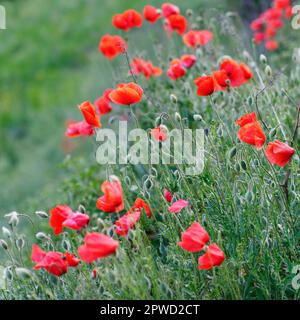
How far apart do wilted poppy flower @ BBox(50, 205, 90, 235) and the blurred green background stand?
9.85ft

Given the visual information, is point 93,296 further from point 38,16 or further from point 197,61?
point 38,16

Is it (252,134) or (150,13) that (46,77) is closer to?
(150,13)

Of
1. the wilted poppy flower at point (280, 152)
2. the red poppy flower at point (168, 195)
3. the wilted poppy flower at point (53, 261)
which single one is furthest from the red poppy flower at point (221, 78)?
the wilted poppy flower at point (53, 261)

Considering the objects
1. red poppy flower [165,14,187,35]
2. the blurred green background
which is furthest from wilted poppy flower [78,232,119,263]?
the blurred green background

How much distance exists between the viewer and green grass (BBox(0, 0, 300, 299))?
8.78 ft

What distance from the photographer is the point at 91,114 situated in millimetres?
3035

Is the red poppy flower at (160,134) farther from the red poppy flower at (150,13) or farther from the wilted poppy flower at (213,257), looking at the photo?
the red poppy flower at (150,13)

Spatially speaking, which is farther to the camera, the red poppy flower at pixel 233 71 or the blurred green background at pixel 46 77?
the blurred green background at pixel 46 77

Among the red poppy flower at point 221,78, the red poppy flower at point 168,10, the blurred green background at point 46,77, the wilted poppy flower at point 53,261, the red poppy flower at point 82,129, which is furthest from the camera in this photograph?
the blurred green background at point 46,77

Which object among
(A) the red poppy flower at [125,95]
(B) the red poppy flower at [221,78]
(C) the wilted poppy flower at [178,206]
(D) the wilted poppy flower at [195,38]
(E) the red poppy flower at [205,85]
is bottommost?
(C) the wilted poppy flower at [178,206]

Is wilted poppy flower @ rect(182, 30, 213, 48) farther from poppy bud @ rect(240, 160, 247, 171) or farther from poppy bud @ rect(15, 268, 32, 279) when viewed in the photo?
poppy bud @ rect(15, 268, 32, 279)

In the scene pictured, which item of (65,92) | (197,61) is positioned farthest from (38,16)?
(197,61)

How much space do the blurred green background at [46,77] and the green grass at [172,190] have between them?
0.03 m

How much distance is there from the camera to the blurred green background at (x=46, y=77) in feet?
25.6
